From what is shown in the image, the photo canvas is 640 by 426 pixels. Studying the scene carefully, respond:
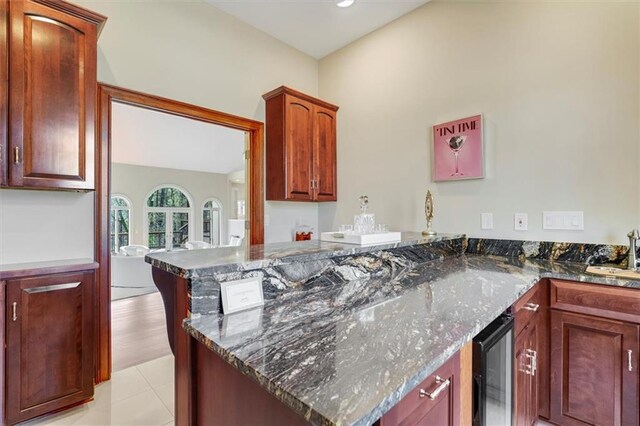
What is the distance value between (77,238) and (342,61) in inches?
122

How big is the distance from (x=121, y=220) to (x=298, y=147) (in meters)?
6.18

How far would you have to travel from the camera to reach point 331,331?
36.9 inches

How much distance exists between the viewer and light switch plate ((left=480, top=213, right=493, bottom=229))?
8.00 feet

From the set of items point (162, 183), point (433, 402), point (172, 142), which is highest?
point (172, 142)

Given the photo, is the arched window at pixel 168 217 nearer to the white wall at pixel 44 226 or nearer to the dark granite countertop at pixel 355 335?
the white wall at pixel 44 226

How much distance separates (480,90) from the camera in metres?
2.49

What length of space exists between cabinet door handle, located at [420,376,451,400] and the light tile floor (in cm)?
176

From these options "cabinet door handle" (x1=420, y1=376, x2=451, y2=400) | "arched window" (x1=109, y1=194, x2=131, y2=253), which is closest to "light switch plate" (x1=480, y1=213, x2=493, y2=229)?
"cabinet door handle" (x1=420, y1=376, x2=451, y2=400)

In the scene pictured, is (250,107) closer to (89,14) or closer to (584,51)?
(89,14)

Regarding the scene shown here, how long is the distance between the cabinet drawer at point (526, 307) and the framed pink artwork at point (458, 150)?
1.09m

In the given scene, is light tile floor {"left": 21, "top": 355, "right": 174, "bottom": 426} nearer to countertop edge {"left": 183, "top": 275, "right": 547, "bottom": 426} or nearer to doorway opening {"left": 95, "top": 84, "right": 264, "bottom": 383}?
doorway opening {"left": 95, "top": 84, "right": 264, "bottom": 383}

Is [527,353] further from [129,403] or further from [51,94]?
[51,94]

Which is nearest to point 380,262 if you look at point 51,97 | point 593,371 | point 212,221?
point 593,371

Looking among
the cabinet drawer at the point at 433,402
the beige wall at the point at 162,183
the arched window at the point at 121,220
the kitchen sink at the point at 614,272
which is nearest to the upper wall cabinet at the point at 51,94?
the cabinet drawer at the point at 433,402
